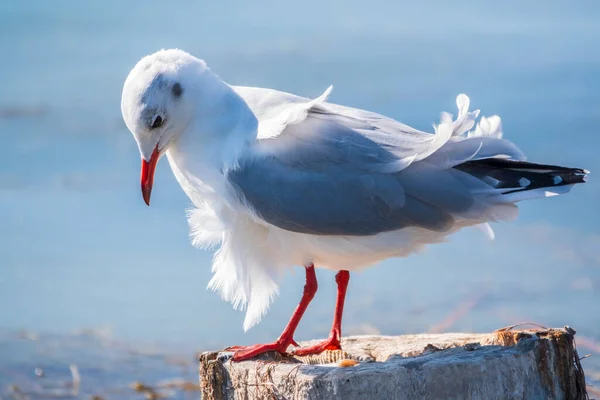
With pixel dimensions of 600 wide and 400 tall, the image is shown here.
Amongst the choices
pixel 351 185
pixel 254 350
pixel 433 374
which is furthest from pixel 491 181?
pixel 254 350

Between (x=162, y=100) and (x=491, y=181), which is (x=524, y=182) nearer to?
(x=491, y=181)

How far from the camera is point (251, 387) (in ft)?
16.0

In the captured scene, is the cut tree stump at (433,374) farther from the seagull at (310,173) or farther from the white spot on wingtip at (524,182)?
the white spot on wingtip at (524,182)

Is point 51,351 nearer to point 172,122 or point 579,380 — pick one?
point 172,122

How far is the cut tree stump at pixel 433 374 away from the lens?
14.7 feet

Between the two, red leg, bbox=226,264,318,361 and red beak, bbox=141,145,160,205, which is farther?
red beak, bbox=141,145,160,205

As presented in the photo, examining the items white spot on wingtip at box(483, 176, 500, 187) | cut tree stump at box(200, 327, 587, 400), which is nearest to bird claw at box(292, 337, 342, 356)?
cut tree stump at box(200, 327, 587, 400)

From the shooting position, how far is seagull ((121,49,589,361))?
513 cm

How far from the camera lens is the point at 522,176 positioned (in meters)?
5.07

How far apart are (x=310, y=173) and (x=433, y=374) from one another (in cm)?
114

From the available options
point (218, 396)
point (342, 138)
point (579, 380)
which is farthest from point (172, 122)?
point (579, 380)

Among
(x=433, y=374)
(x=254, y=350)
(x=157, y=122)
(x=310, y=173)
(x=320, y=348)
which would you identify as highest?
(x=157, y=122)

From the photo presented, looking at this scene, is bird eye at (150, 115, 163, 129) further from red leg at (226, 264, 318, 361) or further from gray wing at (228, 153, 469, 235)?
red leg at (226, 264, 318, 361)

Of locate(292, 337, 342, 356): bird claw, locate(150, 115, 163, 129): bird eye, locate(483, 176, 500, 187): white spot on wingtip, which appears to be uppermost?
locate(150, 115, 163, 129): bird eye
